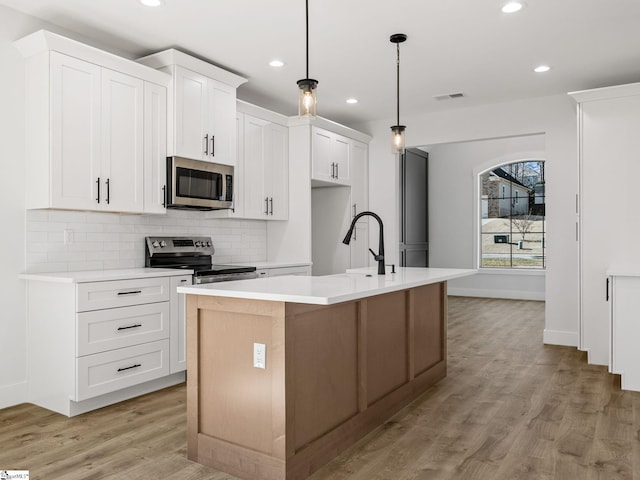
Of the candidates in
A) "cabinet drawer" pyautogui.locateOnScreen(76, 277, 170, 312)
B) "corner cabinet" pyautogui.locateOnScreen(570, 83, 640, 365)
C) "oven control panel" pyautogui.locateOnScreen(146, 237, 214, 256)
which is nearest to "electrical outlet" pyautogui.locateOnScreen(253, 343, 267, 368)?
"cabinet drawer" pyautogui.locateOnScreen(76, 277, 170, 312)

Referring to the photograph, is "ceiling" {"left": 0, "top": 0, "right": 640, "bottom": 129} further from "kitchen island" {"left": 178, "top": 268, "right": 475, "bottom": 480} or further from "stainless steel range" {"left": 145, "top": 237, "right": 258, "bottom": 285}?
"kitchen island" {"left": 178, "top": 268, "right": 475, "bottom": 480}

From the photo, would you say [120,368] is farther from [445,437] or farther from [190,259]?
[445,437]

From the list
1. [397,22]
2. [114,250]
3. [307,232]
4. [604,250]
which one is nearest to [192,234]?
[114,250]

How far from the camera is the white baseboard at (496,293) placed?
8823 millimetres

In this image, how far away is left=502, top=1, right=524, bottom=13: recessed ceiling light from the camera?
10.9ft

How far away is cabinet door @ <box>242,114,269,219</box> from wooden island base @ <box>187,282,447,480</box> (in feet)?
7.76

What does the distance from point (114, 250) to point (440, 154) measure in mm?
7088

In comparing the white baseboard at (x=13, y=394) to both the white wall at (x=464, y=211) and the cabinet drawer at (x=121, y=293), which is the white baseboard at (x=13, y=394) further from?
the white wall at (x=464, y=211)

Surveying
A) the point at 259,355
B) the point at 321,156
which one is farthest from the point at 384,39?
the point at 259,355

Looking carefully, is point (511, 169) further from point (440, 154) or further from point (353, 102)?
point (353, 102)

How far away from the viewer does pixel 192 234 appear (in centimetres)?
467

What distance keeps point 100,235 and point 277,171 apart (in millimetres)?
2066

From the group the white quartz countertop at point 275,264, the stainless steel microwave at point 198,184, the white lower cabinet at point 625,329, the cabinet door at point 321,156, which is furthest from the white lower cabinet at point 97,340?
the white lower cabinet at point 625,329

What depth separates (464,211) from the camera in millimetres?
9391
